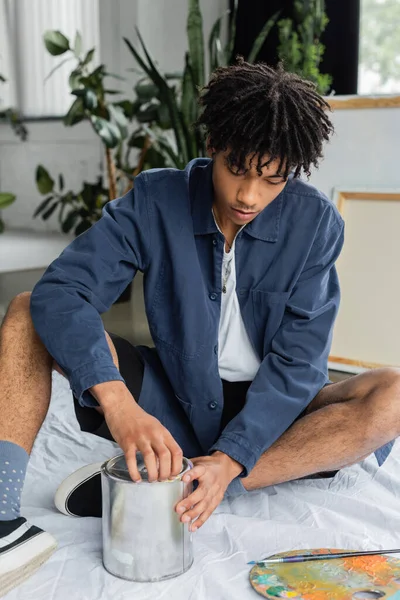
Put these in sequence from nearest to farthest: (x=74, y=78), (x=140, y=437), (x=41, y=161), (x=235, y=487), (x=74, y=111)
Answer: (x=140, y=437) < (x=235, y=487) < (x=74, y=111) < (x=74, y=78) < (x=41, y=161)

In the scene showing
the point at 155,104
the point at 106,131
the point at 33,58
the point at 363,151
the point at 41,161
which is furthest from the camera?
the point at 41,161

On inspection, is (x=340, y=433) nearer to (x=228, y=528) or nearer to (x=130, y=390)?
(x=228, y=528)

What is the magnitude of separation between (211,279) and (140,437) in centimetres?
41

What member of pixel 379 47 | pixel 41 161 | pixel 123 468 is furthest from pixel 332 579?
pixel 41 161

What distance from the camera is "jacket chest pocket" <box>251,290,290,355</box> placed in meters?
1.38

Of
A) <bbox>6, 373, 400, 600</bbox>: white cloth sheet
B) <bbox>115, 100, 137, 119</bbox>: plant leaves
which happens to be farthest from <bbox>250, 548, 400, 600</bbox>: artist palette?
<bbox>115, 100, 137, 119</bbox>: plant leaves

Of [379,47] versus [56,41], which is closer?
[56,41]

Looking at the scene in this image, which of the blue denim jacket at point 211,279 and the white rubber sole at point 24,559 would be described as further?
the blue denim jacket at point 211,279

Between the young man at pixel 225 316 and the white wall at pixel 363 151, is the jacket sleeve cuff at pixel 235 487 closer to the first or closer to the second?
the young man at pixel 225 316

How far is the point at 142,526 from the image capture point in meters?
1.09

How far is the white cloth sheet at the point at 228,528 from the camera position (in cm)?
113

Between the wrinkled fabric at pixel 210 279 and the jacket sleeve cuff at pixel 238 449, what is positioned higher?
the wrinkled fabric at pixel 210 279

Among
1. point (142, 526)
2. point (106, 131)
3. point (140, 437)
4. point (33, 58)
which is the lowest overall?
point (142, 526)

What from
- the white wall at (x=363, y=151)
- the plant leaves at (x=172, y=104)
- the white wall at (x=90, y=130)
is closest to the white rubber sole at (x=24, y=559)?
the white wall at (x=363, y=151)
